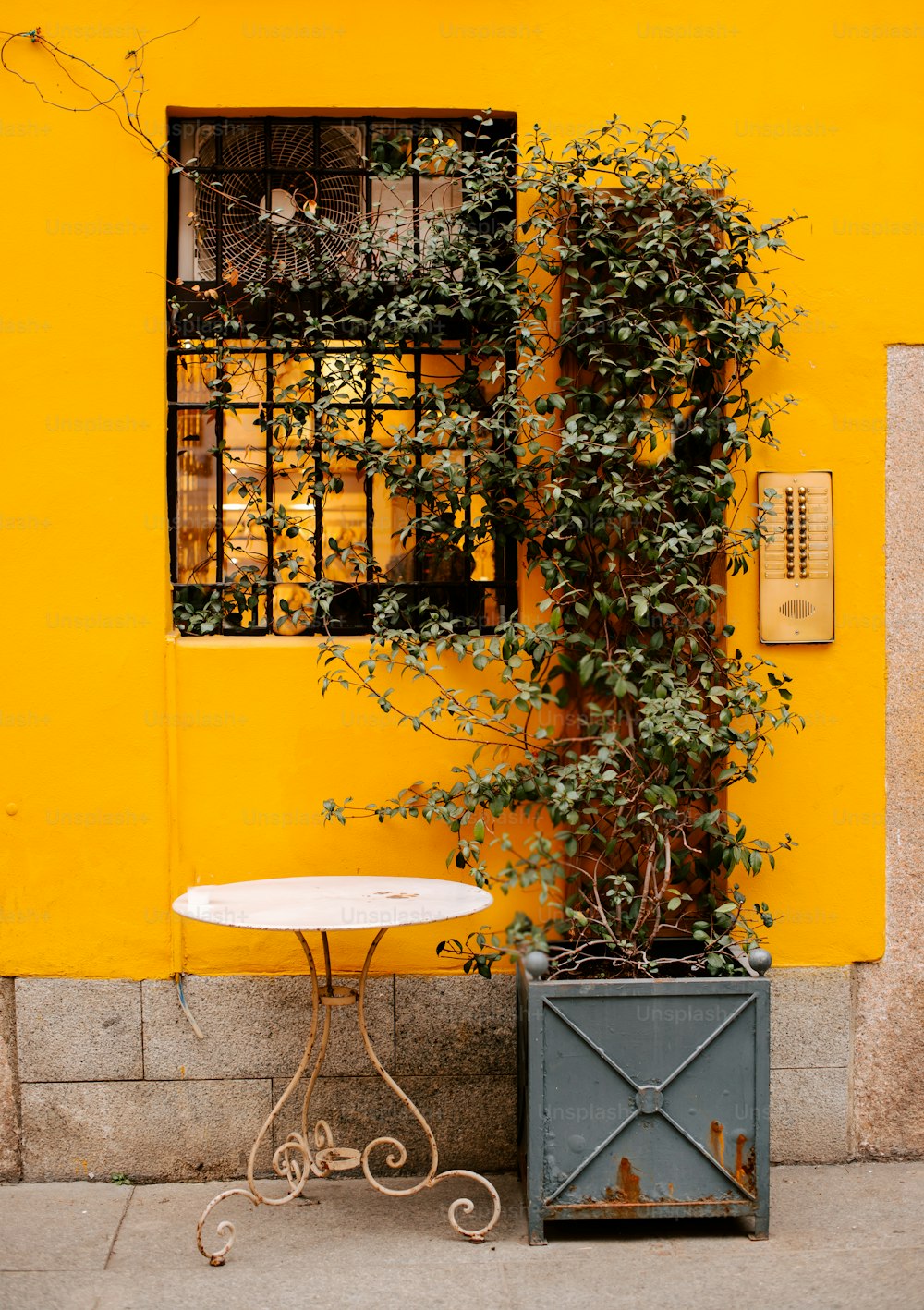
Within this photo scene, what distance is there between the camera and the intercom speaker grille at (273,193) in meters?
4.76

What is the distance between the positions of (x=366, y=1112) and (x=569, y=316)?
314 cm

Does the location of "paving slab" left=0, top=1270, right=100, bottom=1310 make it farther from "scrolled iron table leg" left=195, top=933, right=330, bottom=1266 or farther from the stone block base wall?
the stone block base wall

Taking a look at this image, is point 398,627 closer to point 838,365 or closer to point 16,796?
point 16,796

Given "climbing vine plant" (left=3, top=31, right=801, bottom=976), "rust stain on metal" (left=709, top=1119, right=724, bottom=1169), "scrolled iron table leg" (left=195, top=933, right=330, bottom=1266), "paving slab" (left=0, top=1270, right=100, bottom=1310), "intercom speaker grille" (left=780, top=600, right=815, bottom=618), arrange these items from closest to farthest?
"paving slab" (left=0, top=1270, right=100, bottom=1310) < "scrolled iron table leg" (left=195, top=933, right=330, bottom=1266) < "rust stain on metal" (left=709, top=1119, right=724, bottom=1169) < "climbing vine plant" (left=3, top=31, right=801, bottom=976) < "intercom speaker grille" (left=780, top=600, right=815, bottom=618)

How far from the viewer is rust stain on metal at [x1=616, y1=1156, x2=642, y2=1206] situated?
3953 millimetres

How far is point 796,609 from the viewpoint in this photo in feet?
15.3

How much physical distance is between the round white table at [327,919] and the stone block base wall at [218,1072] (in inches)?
10.7

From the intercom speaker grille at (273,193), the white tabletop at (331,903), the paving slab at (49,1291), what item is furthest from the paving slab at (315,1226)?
the intercom speaker grille at (273,193)

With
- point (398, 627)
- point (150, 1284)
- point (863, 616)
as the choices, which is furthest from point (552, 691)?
point (150, 1284)

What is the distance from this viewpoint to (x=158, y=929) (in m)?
4.61

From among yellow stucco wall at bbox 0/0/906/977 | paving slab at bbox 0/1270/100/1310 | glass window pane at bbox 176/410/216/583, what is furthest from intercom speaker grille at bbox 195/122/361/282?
paving slab at bbox 0/1270/100/1310

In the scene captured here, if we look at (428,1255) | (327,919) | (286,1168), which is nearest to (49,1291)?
(286,1168)

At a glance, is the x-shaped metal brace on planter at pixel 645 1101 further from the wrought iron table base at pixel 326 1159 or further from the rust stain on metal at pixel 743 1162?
the wrought iron table base at pixel 326 1159

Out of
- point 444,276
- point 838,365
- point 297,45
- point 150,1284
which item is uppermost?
point 297,45
